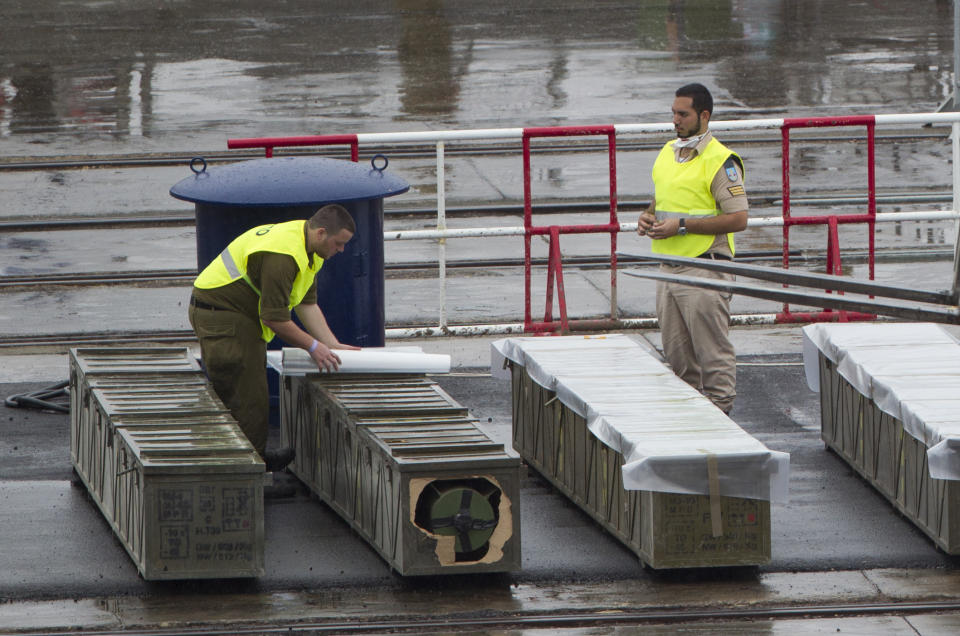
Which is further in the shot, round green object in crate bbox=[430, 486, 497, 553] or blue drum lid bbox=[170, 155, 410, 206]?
blue drum lid bbox=[170, 155, 410, 206]

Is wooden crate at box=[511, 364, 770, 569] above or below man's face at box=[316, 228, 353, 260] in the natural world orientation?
below

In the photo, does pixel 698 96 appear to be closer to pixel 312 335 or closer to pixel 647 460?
pixel 312 335

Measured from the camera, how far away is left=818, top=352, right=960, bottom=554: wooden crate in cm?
799

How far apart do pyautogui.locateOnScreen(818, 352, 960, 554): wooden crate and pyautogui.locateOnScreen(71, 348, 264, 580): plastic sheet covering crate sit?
10.2 ft

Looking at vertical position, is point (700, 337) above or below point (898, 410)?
above

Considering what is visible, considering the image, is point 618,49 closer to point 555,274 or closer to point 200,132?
point 200,132

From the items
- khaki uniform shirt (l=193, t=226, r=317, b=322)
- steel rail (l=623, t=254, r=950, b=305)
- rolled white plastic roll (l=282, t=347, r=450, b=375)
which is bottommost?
rolled white plastic roll (l=282, t=347, r=450, b=375)

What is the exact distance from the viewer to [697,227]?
9.62 metres

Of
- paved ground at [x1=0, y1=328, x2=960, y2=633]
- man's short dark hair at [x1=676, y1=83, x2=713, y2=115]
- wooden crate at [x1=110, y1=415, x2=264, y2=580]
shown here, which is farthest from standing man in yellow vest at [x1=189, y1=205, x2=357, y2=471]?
man's short dark hair at [x1=676, y1=83, x2=713, y2=115]

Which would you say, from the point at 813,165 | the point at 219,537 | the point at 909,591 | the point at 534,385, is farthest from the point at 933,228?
the point at 219,537

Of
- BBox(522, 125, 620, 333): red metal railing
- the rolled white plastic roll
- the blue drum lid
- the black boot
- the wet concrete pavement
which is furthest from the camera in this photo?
BBox(522, 125, 620, 333): red metal railing

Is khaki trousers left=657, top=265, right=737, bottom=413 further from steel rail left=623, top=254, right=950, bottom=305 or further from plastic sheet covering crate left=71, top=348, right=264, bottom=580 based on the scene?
steel rail left=623, top=254, right=950, bottom=305

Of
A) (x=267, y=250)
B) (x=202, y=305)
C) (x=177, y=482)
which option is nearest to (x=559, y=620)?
(x=177, y=482)

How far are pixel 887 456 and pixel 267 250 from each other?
3271mm
